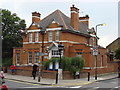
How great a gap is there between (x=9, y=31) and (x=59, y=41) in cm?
1596

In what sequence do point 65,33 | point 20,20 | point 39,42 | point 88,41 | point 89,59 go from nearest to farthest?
point 89,59, point 65,33, point 39,42, point 88,41, point 20,20

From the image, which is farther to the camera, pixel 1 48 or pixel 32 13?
pixel 1 48

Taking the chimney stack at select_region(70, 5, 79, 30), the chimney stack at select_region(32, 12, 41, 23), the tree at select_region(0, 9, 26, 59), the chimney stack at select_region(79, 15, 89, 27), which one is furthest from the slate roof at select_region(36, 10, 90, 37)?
the tree at select_region(0, 9, 26, 59)

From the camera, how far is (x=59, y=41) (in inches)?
1272

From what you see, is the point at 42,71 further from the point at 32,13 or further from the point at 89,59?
the point at 32,13

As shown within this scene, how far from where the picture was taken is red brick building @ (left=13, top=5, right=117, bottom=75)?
104 feet

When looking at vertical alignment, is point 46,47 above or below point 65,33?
below

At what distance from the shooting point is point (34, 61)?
34688 millimetres

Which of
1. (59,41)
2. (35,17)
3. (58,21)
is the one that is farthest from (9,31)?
(59,41)

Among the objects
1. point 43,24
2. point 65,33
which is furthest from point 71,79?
point 43,24

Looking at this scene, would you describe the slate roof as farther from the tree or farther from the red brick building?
the tree

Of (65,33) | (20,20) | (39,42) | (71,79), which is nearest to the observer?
(71,79)

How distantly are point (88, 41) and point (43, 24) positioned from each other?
28.9 feet

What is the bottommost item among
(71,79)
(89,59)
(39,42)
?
(71,79)
